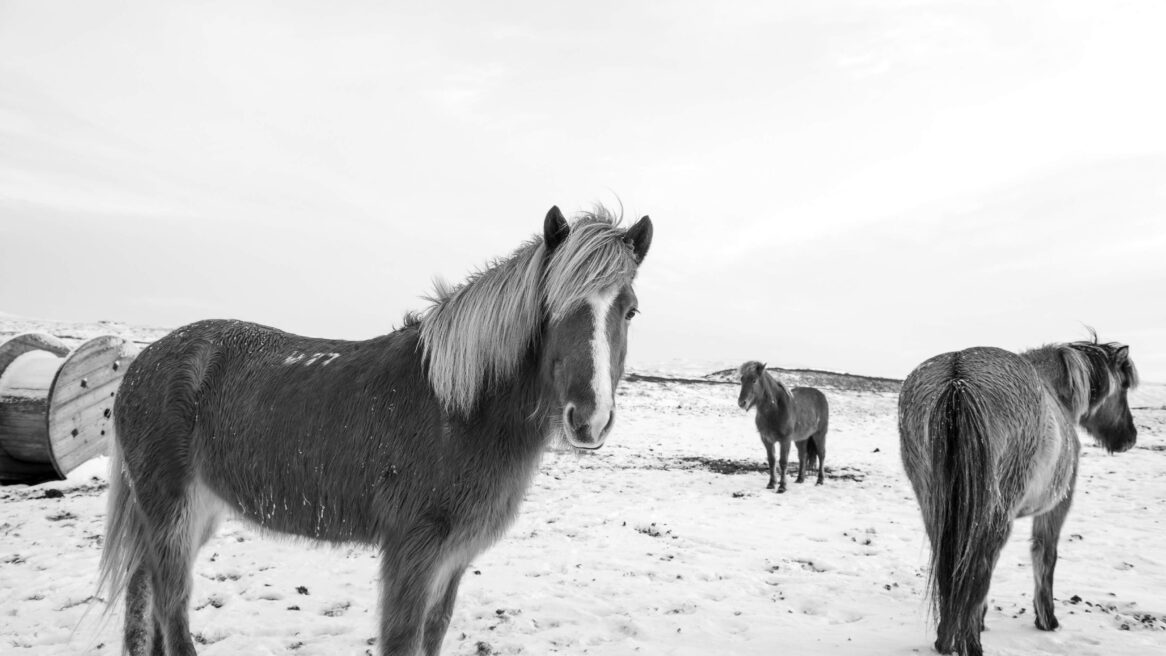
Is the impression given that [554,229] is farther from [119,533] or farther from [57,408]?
[57,408]

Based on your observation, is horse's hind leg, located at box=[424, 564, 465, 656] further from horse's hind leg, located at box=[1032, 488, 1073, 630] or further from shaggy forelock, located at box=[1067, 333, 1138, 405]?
shaggy forelock, located at box=[1067, 333, 1138, 405]

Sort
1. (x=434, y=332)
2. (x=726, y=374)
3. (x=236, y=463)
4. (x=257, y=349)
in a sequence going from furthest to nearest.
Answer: (x=726, y=374)
(x=257, y=349)
(x=236, y=463)
(x=434, y=332)

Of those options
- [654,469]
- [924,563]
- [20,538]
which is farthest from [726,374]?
[20,538]

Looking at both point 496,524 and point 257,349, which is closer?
point 496,524

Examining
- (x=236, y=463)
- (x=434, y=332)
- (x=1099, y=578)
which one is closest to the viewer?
(x=434, y=332)

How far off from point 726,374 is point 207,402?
108 ft

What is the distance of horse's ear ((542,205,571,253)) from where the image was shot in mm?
2551

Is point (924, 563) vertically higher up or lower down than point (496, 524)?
lower down

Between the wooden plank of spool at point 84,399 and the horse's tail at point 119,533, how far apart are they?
4.83m

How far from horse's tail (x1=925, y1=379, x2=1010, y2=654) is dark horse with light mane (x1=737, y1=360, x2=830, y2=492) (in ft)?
22.3

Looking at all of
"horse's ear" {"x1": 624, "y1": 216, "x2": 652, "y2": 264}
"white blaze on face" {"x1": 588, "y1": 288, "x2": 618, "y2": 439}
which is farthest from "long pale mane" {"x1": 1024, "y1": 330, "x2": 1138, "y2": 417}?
"white blaze on face" {"x1": 588, "y1": 288, "x2": 618, "y2": 439}

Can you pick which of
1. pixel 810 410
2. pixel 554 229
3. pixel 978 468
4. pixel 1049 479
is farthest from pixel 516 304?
pixel 810 410

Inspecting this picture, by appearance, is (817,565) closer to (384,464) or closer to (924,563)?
(924,563)

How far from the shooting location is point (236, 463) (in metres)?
3.02
